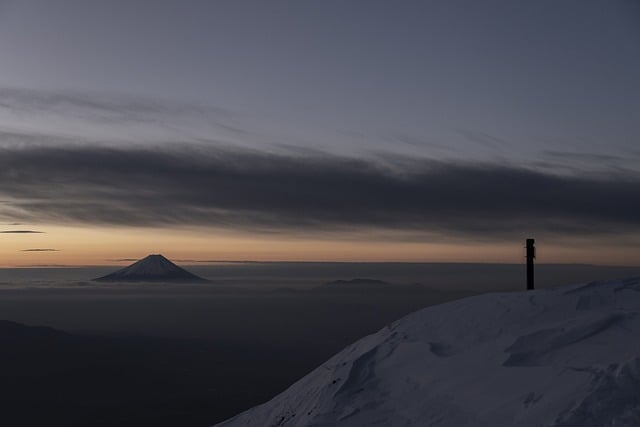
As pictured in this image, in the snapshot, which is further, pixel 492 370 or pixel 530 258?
pixel 530 258

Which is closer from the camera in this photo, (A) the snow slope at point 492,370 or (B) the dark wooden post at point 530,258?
(A) the snow slope at point 492,370

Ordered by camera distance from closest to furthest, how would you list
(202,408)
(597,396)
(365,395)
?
(597,396), (365,395), (202,408)

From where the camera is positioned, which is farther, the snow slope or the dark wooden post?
the dark wooden post

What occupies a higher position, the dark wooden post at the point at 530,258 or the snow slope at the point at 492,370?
the dark wooden post at the point at 530,258

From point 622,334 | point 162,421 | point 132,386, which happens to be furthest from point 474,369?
point 132,386

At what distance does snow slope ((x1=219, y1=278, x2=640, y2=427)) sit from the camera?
30.7 feet

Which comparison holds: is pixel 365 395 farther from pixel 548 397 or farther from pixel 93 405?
pixel 93 405

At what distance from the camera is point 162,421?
142375mm

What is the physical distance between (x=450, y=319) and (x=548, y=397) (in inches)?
229

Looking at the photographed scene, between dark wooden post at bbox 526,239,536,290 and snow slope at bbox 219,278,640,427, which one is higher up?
dark wooden post at bbox 526,239,536,290

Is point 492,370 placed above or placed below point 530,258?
below

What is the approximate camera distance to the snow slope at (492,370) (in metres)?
9.35

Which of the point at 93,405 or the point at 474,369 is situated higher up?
the point at 474,369

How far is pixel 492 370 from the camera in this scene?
1156 cm
